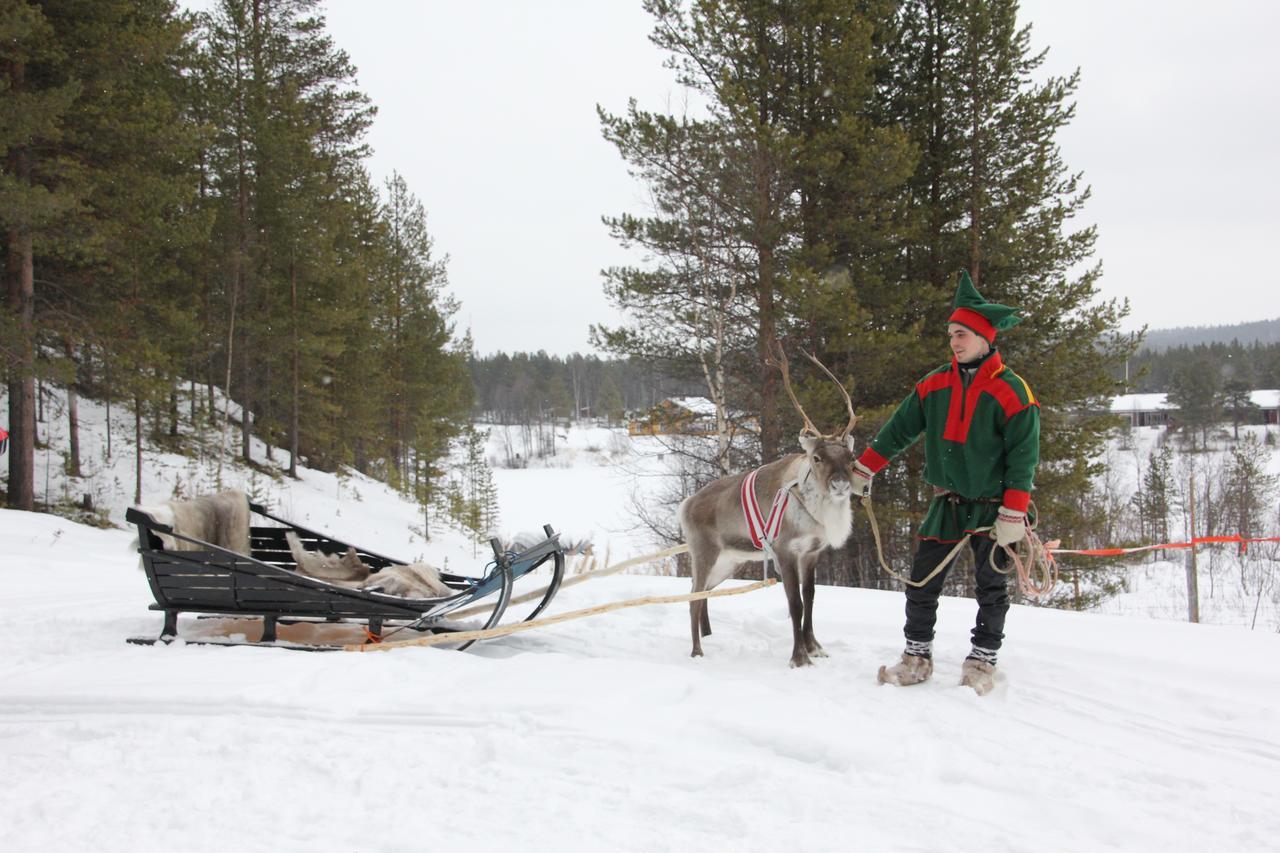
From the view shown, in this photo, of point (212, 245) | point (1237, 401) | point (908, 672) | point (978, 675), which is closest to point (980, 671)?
point (978, 675)

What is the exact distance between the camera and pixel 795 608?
429cm

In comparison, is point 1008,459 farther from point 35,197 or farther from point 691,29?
point 35,197

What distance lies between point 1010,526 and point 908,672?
945mm

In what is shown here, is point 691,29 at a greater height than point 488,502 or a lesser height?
greater

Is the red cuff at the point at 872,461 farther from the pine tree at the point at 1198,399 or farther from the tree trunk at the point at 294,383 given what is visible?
the pine tree at the point at 1198,399

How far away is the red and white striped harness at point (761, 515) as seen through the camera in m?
4.43

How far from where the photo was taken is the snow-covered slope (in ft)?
8.01

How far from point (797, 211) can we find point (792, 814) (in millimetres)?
11630

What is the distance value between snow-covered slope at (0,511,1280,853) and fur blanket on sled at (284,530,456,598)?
0.63 meters

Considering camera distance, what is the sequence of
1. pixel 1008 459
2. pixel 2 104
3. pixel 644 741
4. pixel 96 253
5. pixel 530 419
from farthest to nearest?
pixel 530 419
pixel 96 253
pixel 2 104
pixel 1008 459
pixel 644 741

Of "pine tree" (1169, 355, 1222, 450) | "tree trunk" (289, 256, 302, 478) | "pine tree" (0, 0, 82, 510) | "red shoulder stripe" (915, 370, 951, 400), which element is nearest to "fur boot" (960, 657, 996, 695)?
"red shoulder stripe" (915, 370, 951, 400)

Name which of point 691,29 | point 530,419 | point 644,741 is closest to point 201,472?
point 691,29

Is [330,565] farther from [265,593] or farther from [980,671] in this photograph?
[980,671]

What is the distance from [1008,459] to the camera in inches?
148
